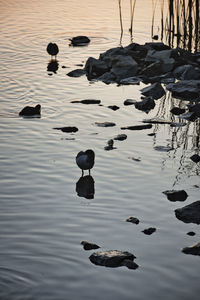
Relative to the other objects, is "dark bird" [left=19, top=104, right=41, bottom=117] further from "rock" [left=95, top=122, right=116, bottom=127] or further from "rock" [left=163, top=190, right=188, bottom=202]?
"rock" [left=163, top=190, right=188, bottom=202]

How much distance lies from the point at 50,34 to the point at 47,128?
13847 mm

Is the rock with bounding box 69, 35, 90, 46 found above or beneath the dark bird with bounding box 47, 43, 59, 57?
above

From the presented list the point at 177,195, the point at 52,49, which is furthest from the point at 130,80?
the point at 177,195

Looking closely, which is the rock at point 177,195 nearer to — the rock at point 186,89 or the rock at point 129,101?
the rock at point 129,101

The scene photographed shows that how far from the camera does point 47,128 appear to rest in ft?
46.5

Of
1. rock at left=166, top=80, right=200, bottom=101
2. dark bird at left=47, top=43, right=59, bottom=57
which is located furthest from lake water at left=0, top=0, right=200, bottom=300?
dark bird at left=47, top=43, right=59, bottom=57

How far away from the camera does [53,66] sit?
2122cm

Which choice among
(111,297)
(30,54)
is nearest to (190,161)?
(111,297)

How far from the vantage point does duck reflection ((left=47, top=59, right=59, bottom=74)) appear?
20578mm

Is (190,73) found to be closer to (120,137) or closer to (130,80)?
(130,80)

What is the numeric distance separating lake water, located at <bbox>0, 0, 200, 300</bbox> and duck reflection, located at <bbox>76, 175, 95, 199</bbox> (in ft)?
0.31

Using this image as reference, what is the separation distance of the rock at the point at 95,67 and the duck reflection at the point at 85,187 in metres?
9.60

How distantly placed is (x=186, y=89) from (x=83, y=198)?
8252 millimetres

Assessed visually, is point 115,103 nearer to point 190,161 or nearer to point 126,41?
point 190,161
